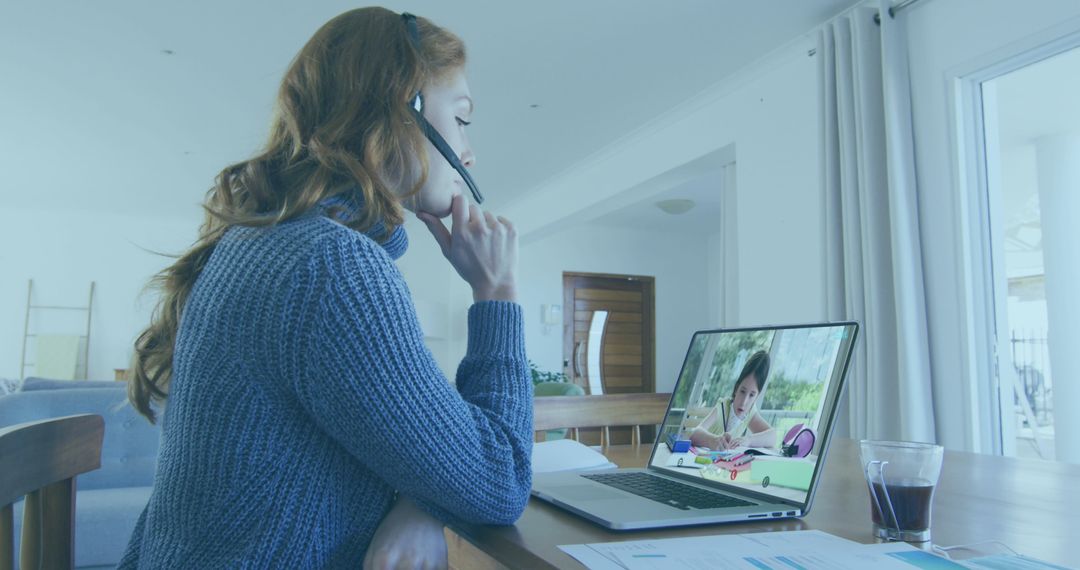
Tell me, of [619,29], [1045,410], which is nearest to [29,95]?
[619,29]

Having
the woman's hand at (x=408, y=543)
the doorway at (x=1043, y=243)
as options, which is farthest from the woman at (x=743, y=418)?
the doorway at (x=1043, y=243)

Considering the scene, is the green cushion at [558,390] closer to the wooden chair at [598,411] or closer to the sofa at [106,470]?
the sofa at [106,470]

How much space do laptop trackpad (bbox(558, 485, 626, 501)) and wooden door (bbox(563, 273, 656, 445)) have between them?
6.79 m

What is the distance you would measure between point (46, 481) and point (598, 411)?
101 centimetres

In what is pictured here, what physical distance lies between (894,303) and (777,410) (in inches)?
92.3

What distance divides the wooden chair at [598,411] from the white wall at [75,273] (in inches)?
263

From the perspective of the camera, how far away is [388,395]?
2.08 feet

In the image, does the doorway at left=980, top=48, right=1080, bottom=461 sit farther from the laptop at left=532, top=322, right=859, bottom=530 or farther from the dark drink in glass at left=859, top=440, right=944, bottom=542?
the dark drink in glass at left=859, top=440, right=944, bottom=542

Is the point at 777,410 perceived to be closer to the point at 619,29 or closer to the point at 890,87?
the point at 890,87

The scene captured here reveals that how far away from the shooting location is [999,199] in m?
2.76

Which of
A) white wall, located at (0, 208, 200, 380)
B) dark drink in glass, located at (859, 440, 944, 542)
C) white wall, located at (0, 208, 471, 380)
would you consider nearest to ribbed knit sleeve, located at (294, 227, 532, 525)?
dark drink in glass, located at (859, 440, 944, 542)

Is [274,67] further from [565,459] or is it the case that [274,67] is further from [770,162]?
[565,459]

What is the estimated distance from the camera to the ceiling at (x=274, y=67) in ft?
10.5

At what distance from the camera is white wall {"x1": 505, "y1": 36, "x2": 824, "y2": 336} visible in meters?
3.35
